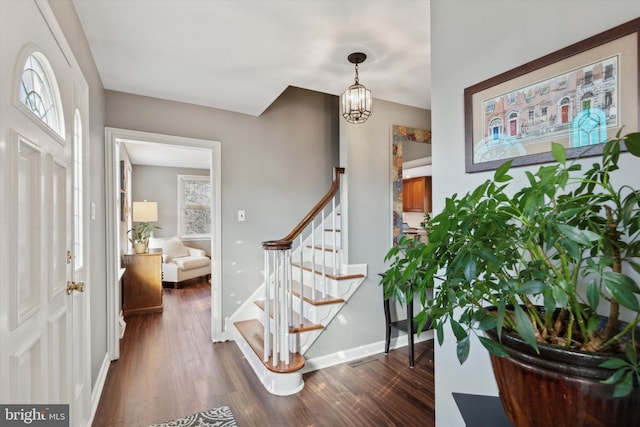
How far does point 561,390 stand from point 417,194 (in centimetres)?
652

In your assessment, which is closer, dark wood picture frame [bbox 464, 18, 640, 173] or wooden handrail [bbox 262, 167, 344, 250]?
dark wood picture frame [bbox 464, 18, 640, 173]

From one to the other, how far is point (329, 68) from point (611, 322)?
7.57 feet

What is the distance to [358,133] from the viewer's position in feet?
9.85

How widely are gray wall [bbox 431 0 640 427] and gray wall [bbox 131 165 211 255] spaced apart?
6496 millimetres

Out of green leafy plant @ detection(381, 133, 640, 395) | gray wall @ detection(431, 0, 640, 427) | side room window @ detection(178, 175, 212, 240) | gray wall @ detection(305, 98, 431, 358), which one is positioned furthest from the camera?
side room window @ detection(178, 175, 212, 240)

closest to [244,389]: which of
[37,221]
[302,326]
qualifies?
[302,326]

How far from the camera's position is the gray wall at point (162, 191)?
21.3 ft

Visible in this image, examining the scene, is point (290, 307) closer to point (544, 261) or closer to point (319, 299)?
point (319, 299)

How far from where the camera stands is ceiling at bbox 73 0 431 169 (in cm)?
172

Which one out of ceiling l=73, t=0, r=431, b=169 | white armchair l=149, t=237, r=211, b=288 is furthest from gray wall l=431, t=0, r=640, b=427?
white armchair l=149, t=237, r=211, b=288

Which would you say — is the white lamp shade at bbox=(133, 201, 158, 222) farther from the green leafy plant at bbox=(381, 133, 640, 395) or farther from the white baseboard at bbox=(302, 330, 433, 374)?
the green leafy plant at bbox=(381, 133, 640, 395)

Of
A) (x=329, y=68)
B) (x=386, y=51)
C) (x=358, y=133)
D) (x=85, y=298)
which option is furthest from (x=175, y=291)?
(x=386, y=51)

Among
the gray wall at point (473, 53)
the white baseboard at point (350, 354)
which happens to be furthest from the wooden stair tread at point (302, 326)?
the gray wall at point (473, 53)

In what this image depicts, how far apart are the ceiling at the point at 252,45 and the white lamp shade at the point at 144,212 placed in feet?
10.5
